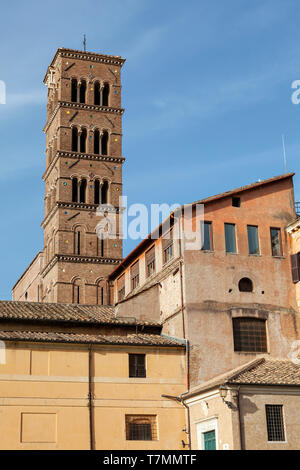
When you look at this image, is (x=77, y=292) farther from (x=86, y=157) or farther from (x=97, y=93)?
(x=97, y=93)

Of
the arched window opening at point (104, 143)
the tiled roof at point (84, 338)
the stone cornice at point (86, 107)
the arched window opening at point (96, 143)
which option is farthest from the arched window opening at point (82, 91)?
the tiled roof at point (84, 338)

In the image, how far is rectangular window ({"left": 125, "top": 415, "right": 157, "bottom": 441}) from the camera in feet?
104

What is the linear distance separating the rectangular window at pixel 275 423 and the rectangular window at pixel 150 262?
1211 centimetres

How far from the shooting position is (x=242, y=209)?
36156mm

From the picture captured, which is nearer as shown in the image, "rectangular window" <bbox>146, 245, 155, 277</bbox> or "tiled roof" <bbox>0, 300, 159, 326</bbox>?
"tiled roof" <bbox>0, 300, 159, 326</bbox>

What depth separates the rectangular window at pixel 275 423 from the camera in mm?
28656

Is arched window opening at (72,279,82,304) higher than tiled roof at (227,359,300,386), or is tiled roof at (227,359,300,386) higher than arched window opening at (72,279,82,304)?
arched window opening at (72,279,82,304)

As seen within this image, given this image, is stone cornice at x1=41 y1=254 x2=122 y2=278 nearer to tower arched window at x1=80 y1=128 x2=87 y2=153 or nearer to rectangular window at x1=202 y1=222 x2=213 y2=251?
tower arched window at x1=80 y1=128 x2=87 y2=153

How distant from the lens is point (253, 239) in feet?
118

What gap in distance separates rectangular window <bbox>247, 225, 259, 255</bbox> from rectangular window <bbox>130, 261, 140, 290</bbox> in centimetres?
850

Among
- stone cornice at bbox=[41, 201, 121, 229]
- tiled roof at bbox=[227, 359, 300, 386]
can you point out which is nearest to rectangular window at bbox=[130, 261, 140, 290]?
tiled roof at bbox=[227, 359, 300, 386]

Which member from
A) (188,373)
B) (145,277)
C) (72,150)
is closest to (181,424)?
(188,373)
